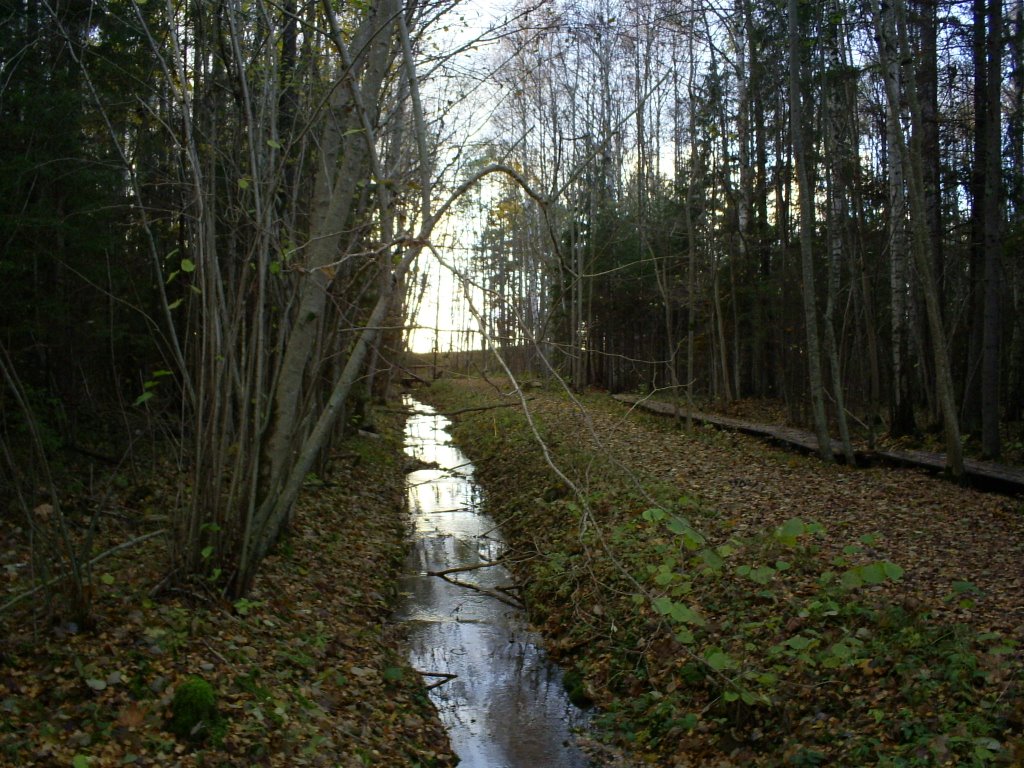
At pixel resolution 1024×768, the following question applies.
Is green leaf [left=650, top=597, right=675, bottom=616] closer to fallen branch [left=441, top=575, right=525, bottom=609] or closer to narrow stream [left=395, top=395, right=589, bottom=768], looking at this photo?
narrow stream [left=395, top=395, right=589, bottom=768]

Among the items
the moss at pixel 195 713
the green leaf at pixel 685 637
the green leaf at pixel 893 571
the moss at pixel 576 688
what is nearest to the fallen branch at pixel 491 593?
the moss at pixel 576 688

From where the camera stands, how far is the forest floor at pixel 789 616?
490cm

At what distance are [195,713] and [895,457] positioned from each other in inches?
457

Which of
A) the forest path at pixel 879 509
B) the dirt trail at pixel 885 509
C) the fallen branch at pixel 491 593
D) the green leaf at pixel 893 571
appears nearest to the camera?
the green leaf at pixel 893 571

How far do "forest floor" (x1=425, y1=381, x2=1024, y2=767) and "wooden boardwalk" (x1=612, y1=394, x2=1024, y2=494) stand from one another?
40 cm

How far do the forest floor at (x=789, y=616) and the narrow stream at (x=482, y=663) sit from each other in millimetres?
344

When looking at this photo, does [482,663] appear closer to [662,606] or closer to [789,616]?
[789,616]

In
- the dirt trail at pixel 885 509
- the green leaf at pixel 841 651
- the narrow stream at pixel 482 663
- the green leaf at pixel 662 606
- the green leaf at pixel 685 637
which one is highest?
the green leaf at pixel 662 606

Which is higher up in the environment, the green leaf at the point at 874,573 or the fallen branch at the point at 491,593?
the green leaf at the point at 874,573

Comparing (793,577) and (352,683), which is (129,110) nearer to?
(352,683)

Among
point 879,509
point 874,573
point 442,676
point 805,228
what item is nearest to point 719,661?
point 874,573

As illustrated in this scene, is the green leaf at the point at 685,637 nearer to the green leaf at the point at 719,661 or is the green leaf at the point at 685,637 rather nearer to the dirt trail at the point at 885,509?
the green leaf at the point at 719,661

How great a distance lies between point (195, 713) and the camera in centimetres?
455

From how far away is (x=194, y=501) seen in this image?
5.99 meters
